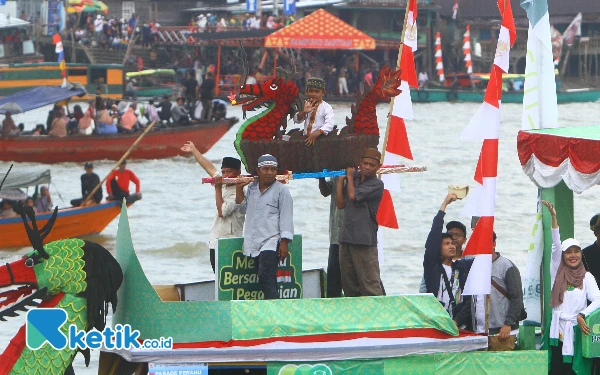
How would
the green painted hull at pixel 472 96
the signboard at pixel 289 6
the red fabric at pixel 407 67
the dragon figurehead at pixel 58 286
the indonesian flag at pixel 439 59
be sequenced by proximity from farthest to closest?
1. the indonesian flag at pixel 439 59
2. the signboard at pixel 289 6
3. the green painted hull at pixel 472 96
4. the red fabric at pixel 407 67
5. the dragon figurehead at pixel 58 286

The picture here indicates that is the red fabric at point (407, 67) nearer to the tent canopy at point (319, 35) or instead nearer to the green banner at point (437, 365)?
the green banner at point (437, 365)

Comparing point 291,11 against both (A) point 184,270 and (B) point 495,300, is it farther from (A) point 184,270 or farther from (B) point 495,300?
(B) point 495,300

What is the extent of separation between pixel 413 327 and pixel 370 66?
3996 cm

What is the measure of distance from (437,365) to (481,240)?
0.91 m

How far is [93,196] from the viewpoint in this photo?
1811 cm

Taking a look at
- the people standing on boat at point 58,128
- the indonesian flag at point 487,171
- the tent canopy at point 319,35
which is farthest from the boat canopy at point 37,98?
the tent canopy at point 319,35

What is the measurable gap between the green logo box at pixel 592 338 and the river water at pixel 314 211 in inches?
222

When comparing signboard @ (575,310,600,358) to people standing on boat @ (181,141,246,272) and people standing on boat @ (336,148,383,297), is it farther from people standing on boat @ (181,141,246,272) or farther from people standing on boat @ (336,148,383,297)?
people standing on boat @ (181,141,246,272)

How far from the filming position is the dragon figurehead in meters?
6.98

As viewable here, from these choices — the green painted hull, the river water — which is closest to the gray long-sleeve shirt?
Result: the river water

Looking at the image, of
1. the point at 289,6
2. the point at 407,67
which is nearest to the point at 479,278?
the point at 407,67

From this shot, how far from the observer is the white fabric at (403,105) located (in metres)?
8.77

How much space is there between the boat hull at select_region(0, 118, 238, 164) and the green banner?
62.7 ft

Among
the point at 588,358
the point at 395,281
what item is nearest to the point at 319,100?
the point at 588,358
